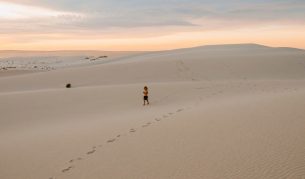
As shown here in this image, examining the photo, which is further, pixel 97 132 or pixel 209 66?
pixel 209 66

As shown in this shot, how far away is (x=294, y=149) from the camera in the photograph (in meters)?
6.38

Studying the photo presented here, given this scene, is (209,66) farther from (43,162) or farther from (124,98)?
(43,162)

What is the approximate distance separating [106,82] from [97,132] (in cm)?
1749

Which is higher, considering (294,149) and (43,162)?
Answer: (294,149)

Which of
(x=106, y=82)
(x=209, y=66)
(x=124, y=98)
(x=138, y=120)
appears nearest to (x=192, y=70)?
(x=209, y=66)

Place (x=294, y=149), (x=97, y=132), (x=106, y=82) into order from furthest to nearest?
(x=106, y=82) < (x=97, y=132) < (x=294, y=149)

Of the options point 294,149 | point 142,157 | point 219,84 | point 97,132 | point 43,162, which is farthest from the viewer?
point 219,84

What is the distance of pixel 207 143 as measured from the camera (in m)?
7.41

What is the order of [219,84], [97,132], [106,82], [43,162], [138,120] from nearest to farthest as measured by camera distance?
[43,162] < [97,132] < [138,120] < [219,84] < [106,82]

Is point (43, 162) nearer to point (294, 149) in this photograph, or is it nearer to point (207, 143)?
point (207, 143)

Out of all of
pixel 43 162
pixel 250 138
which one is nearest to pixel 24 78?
pixel 43 162

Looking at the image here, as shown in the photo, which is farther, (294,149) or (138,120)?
(138,120)

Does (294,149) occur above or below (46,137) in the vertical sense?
above

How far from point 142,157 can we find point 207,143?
1.52 meters
